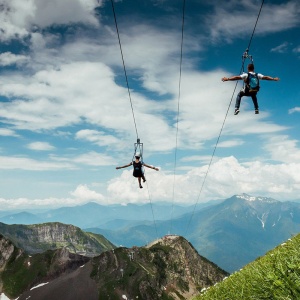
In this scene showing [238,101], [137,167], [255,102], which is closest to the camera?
[255,102]

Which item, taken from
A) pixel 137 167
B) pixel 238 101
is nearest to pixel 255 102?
pixel 238 101

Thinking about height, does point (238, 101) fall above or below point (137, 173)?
above

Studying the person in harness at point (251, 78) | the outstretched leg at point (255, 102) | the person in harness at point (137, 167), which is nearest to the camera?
the person in harness at point (251, 78)

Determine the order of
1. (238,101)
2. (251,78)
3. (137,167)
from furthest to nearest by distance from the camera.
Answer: (137,167) → (238,101) → (251,78)

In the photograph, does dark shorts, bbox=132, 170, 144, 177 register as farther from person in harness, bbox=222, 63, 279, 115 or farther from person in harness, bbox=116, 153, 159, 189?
person in harness, bbox=222, 63, 279, 115

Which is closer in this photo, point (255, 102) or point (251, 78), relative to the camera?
point (251, 78)

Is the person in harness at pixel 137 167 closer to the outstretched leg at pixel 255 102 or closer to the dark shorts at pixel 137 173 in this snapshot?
Answer: the dark shorts at pixel 137 173

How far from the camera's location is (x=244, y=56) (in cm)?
1862

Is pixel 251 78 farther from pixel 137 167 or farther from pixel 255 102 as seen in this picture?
pixel 137 167

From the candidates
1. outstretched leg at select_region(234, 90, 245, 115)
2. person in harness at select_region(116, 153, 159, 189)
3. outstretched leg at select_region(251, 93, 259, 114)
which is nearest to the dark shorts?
person in harness at select_region(116, 153, 159, 189)

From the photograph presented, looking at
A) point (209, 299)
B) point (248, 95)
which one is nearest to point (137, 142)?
point (248, 95)

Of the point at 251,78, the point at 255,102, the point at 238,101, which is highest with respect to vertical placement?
the point at 251,78

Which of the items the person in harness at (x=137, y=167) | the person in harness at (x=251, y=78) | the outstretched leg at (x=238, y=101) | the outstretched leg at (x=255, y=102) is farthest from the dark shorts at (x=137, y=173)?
the person in harness at (x=251, y=78)

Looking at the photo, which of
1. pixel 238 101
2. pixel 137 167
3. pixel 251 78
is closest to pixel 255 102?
pixel 238 101
